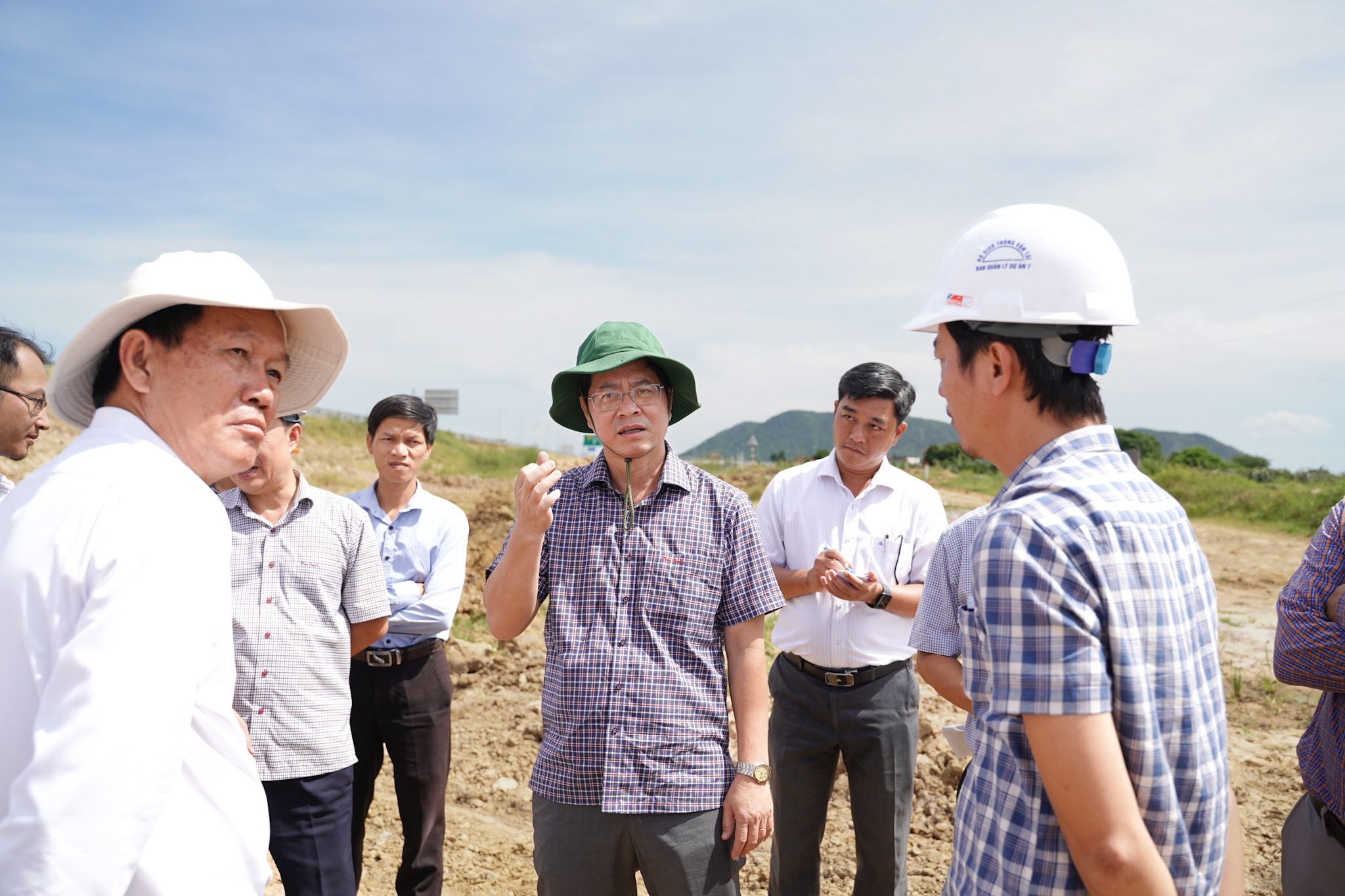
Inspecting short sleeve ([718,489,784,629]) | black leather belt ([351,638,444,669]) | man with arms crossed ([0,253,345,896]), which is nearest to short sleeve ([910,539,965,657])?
short sleeve ([718,489,784,629])

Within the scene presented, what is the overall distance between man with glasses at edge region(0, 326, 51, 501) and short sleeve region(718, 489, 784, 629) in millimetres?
2741

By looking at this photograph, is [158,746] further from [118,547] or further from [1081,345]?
[1081,345]

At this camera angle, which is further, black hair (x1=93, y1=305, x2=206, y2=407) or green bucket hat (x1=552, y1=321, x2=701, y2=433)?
green bucket hat (x1=552, y1=321, x2=701, y2=433)

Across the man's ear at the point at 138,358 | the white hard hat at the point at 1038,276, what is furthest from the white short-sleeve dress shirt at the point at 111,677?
the white hard hat at the point at 1038,276

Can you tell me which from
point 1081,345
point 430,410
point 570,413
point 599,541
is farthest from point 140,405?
Result: point 430,410

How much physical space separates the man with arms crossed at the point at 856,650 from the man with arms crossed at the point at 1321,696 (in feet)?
4.83

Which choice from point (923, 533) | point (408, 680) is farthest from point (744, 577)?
point (408, 680)

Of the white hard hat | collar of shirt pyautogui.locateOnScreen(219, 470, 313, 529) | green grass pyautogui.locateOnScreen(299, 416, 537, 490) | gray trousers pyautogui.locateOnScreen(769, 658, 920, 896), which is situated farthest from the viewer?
green grass pyautogui.locateOnScreen(299, 416, 537, 490)

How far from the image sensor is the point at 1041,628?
4.89 ft

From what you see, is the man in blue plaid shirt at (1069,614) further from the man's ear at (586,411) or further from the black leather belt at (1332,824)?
the man's ear at (586,411)

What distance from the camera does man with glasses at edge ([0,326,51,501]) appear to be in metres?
3.45

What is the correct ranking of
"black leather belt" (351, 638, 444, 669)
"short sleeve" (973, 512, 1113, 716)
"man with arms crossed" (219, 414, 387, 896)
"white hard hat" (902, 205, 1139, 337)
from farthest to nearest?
1. "black leather belt" (351, 638, 444, 669)
2. "man with arms crossed" (219, 414, 387, 896)
3. "white hard hat" (902, 205, 1139, 337)
4. "short sleeve" (973, 512, 1113, 716)

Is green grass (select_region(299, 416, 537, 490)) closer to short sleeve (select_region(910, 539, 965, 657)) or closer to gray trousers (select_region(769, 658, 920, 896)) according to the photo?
gray trousers (select_region(769, 658, 920, 896))

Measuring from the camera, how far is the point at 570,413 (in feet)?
10.7
